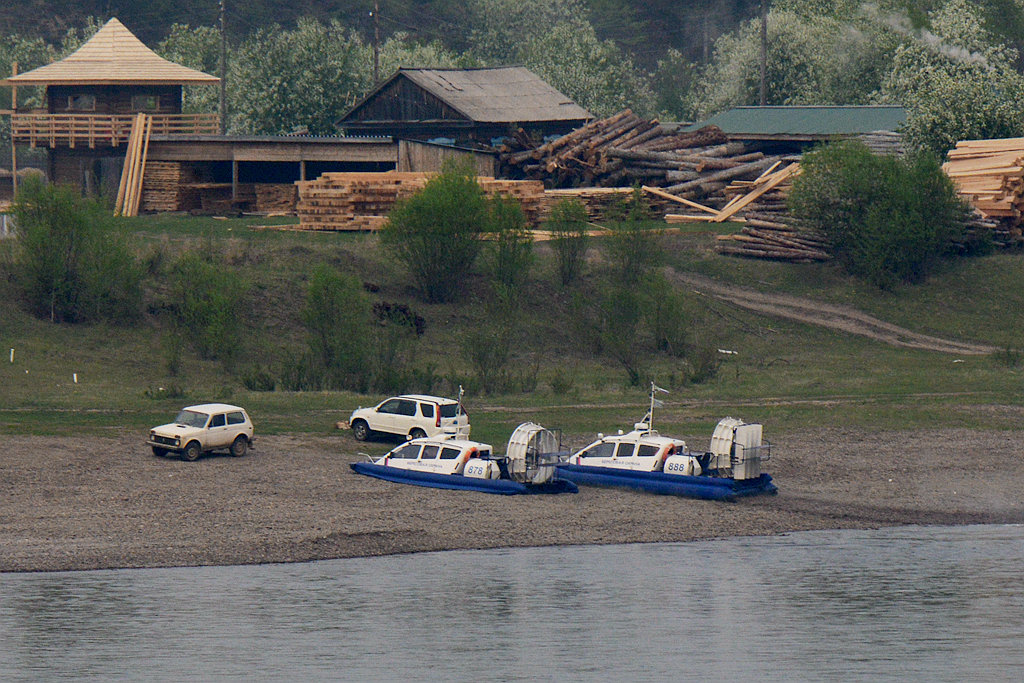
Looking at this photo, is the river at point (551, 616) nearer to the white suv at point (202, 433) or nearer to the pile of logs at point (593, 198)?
the white suv at point (202, 433)

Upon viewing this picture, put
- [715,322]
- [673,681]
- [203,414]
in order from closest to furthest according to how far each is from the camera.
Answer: [673,681] < [203,414] < [715,322]

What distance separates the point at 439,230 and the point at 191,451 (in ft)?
75.4

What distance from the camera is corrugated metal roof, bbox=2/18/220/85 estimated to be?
77000 millimetres

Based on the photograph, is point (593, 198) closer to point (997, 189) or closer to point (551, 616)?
point (997, 189)

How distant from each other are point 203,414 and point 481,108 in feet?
156

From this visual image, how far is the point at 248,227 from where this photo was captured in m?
66.7

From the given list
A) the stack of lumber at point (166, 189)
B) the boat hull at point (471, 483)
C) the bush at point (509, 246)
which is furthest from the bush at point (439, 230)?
the boat hull at point (471, 483)

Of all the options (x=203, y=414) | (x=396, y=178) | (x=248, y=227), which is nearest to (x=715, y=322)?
(x=396, y=178)

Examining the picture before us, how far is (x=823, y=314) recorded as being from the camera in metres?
60.2

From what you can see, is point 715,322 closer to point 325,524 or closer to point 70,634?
point 325,524

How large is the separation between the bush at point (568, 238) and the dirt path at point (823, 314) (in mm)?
4579

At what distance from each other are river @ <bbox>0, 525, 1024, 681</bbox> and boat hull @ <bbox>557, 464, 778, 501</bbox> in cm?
→ 212

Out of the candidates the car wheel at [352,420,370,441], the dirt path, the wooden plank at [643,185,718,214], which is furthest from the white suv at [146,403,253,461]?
the wooden plank at [643,185,718,214]

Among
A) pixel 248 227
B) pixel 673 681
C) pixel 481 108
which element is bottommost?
pixel 673 681
